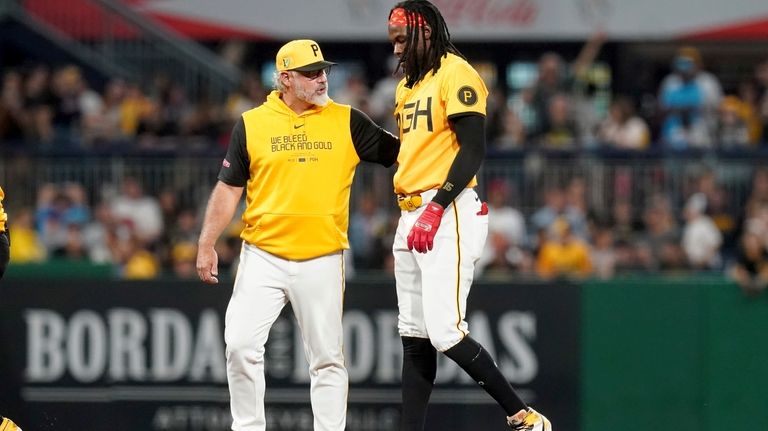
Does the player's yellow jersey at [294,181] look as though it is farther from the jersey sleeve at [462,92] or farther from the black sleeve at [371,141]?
the jersey sleeve at [462,92]

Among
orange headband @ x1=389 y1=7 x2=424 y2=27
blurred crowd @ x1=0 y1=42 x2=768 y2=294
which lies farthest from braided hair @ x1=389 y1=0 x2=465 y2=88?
blurred crowd @ x1=0 y1=42 x2=768 y2=294

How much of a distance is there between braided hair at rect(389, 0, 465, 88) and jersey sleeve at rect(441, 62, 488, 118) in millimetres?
178

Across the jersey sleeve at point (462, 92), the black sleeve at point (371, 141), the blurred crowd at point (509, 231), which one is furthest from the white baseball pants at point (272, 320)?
the blurred crowd at point (509, 231)

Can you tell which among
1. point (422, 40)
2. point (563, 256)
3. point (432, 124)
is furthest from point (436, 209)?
point (563, 256)

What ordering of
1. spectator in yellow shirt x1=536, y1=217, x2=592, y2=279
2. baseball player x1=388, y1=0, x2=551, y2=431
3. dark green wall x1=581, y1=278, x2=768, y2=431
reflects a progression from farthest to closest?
spectator in yellow shirt x1=536, y1=217, x2=592, y2=279
dark green wall x1=581, y1=278, x2=768, y2=431
baseball player x1=388, y1=0, x2=551, y2=431

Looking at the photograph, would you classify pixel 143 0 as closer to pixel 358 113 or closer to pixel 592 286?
pixel 592 286

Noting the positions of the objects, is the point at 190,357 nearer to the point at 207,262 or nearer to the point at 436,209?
the point at 207,262

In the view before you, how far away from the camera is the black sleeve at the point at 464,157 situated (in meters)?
7.18

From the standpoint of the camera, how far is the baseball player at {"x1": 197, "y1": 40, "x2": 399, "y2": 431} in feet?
24.8

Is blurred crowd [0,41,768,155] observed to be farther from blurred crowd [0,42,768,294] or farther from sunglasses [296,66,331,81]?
sunglasses [296,66,331,81]

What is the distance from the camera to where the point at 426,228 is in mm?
7117

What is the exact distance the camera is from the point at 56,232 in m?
14.2

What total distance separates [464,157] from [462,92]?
329 mm

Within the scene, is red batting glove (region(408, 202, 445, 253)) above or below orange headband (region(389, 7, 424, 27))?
below
